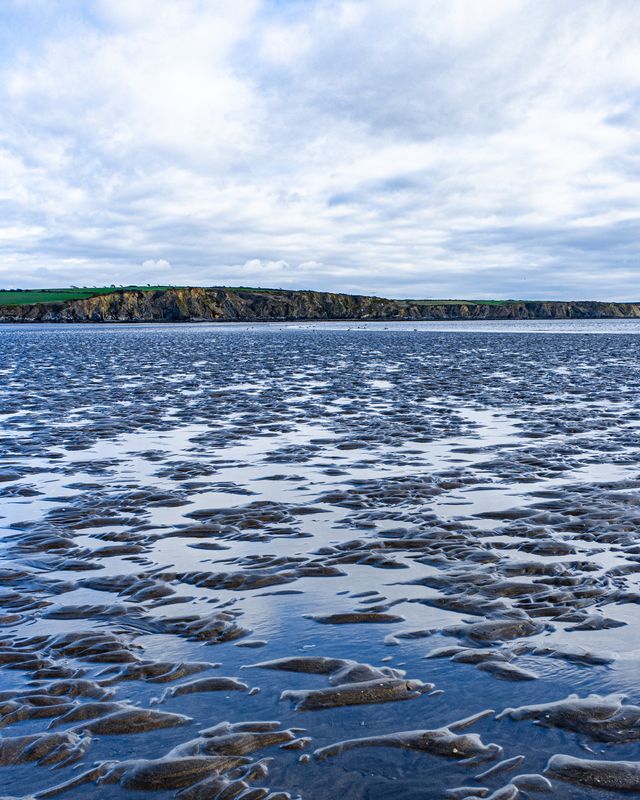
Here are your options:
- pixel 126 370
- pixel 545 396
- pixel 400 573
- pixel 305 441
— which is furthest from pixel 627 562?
pixel 126 370

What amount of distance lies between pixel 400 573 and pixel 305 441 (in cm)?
937

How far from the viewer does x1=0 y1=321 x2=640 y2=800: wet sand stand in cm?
473

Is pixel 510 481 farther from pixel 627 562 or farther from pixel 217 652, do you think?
pixel 217 652

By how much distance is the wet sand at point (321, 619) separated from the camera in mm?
4730

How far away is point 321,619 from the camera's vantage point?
23.3 ft

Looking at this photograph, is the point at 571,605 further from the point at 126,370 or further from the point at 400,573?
the point at 126,370

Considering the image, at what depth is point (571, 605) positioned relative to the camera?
7.32 meters

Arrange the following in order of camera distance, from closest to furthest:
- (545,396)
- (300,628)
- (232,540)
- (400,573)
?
(300,628) < (400,573) < (232,540) < (545,396)

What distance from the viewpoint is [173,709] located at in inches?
213

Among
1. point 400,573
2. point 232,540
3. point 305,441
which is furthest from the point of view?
point 305,441

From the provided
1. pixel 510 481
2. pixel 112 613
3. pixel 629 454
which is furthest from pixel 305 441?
pixel 112 613

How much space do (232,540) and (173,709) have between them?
4377 millimetres

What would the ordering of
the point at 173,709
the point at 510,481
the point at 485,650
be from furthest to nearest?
1. the point at 510,481
2. the point at 485,650
3. the point at 173,709

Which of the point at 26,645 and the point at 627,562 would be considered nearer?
the point at 26,645
